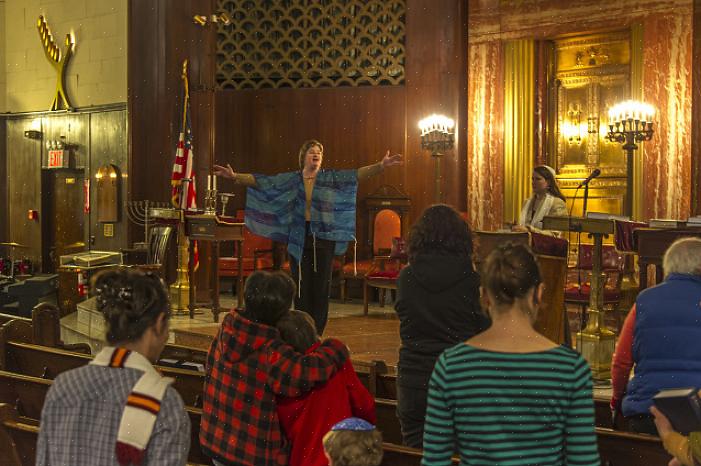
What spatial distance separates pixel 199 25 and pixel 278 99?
130 cm

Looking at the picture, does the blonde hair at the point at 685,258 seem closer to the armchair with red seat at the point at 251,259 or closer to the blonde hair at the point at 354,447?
the blonde hair at the point at 354,447

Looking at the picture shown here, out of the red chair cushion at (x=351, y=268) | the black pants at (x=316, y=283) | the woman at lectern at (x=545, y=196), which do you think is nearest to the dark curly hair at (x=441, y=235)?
the black pants at (x=316, y=283)

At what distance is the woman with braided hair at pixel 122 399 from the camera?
2006 mm

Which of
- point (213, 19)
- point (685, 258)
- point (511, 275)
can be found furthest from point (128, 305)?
point (213, 19)

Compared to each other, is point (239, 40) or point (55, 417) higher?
point (239, 40)

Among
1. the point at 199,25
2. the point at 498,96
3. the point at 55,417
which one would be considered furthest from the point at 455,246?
the point at 199,25

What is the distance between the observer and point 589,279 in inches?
303

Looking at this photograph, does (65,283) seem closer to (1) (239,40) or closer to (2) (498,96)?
(1) (239,40)

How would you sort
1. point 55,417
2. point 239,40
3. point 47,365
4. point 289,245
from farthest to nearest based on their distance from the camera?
1. point 239,40
2. point 289,245
3. point 47,365
4. point 55,417

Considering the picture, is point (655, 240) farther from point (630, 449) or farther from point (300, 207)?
point (630, 449)

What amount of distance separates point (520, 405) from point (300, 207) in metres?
4.25

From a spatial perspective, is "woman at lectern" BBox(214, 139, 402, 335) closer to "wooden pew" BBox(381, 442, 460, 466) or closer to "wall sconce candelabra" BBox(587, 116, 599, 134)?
"wooden pew" BBox(381, 442, 460, 466)

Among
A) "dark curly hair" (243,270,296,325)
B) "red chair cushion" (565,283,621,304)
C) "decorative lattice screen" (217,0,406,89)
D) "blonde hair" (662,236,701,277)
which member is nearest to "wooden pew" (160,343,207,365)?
"dark curly hair" (243,270,296,325)

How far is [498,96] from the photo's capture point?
10594 mm
